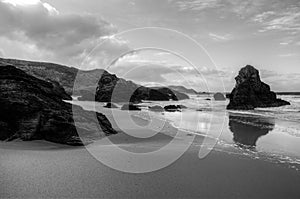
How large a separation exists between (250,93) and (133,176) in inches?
1499

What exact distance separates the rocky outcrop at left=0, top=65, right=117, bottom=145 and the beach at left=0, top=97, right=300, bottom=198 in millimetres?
446

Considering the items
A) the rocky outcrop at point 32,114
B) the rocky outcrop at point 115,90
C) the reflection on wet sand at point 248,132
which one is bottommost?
the reflection on wet sand at point 248,132

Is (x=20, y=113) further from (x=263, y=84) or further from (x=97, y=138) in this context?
(x=263, y=84)

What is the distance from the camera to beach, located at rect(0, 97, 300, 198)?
4.02 m

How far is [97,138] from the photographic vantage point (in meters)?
7.96

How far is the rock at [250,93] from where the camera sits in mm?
36291

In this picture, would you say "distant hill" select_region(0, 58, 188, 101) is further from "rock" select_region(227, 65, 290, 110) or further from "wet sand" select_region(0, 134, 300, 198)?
"rock" select_region(227, 65, 290, 110)

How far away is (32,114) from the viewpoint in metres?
7.18

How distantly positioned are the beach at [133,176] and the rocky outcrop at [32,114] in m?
0.45

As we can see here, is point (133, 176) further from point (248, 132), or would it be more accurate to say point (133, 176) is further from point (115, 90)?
point (115, 90)

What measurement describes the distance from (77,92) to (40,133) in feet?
189

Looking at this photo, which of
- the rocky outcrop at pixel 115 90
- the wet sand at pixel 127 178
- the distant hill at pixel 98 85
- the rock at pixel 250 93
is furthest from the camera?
the rocky outcrop at pixel 115 90

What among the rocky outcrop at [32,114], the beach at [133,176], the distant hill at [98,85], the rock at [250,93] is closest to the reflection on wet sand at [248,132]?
the beach at [133,176]

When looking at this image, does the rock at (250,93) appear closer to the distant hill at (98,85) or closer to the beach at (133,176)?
the distant hill at (98,85)
